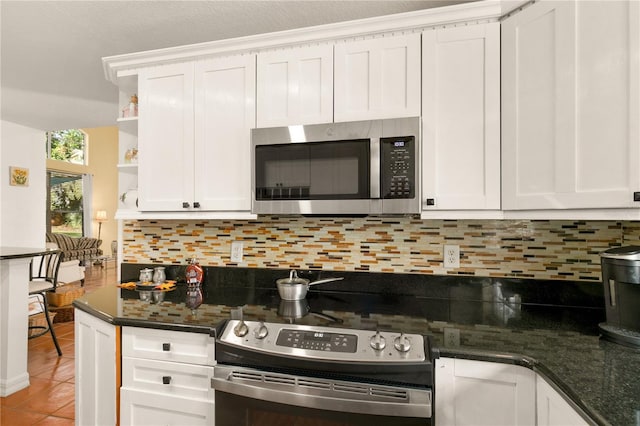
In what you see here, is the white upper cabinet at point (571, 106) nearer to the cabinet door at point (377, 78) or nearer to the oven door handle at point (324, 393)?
the cabinet door at point (377, 78)

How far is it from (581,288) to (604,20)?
1162 millimetres

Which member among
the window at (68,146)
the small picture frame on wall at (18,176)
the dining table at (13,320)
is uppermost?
the window at (68,146)

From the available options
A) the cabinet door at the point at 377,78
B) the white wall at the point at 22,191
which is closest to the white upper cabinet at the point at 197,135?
the cabinet door at the point at 377,78

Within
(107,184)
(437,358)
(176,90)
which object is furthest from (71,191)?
(437,358)

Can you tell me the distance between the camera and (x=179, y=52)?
2.02m

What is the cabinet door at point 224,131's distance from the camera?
1929 mm

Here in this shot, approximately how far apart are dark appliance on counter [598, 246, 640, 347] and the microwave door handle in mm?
880

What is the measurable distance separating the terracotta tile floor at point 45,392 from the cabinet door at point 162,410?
4.39 ft

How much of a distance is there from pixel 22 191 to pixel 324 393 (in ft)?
17.4

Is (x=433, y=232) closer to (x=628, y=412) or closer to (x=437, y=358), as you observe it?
(x=437, y=358)

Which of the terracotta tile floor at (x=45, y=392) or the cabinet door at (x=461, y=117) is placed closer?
the cabinet door at (x=461, y=117)

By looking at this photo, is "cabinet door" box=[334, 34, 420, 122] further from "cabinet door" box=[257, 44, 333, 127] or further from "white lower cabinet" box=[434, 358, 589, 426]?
"white lower cabinet" box=[434, 358, 589, 426]

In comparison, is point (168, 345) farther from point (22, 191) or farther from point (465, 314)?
point (22, 191)

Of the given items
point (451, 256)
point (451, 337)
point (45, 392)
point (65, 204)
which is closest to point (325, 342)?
point (451, 337)
